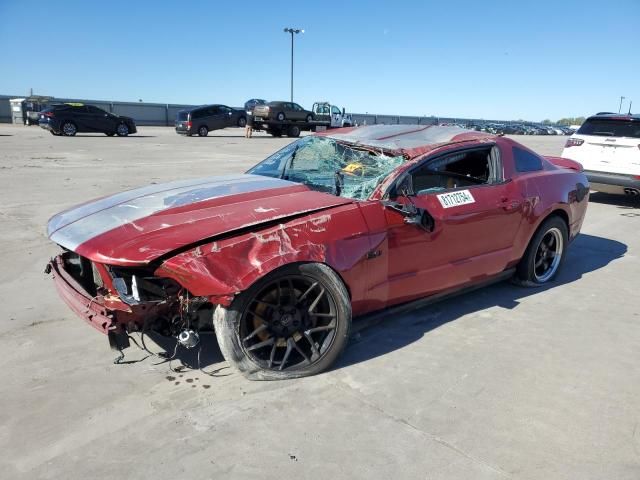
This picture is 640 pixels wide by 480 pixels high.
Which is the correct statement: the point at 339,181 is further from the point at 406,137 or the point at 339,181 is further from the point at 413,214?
the point at 406,137

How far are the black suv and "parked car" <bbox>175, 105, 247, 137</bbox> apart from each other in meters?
3.17

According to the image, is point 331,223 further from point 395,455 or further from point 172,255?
point 395,455

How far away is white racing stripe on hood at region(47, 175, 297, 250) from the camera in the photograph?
315 centimetres

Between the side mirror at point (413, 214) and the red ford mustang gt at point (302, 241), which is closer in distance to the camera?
the red ford mustang gt at point (302, 241)

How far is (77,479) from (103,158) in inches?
533

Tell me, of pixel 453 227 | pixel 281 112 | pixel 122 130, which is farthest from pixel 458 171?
pixel 281 112

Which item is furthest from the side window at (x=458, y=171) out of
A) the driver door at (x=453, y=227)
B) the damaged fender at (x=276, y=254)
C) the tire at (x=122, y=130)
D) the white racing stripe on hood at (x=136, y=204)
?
the tire at (x=122, y=130)

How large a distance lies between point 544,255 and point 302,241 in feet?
10.2

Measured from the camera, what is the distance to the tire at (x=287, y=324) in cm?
289

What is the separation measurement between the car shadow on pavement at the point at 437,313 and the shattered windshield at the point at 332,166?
0.99m

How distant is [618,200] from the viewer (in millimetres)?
10461

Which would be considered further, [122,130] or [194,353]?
[122,130]

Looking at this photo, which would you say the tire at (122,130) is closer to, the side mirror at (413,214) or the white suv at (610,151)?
the white suv at (610,151)

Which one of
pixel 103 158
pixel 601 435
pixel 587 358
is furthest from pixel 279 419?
pixel 103 158
